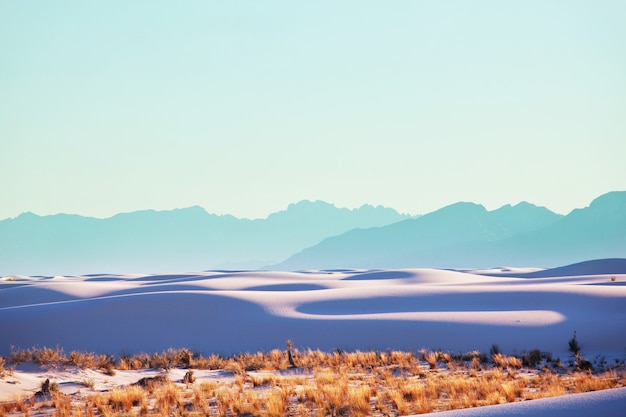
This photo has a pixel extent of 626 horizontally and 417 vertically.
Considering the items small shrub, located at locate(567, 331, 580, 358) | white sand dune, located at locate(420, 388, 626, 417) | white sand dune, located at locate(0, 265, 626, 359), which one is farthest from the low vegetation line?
white sand dune, located at locate(420, 388, 626, 417)

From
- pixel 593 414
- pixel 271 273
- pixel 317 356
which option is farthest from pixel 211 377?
pixel 271 273

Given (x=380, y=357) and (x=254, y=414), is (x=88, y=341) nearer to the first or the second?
(x=380, y=357)

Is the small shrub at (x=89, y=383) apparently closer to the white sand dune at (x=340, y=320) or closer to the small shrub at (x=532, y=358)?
the white sand dune at (x=340, y=320)

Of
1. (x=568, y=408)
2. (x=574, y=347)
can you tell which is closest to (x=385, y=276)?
(x=574, y=347)

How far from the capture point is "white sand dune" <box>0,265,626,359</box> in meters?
21.2

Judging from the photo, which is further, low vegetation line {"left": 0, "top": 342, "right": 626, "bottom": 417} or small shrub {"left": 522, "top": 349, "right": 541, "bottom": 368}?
small shrub {"left": 522, "top": 349, "right": 541, "bottom": 368}

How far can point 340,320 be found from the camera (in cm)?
2420

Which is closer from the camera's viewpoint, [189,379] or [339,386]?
[339,386]

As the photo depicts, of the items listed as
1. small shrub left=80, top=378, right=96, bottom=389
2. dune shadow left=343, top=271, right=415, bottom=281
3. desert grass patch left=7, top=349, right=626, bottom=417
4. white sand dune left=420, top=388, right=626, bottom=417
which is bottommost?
desert grass patch left=7, top=349, right=626, bottom=417

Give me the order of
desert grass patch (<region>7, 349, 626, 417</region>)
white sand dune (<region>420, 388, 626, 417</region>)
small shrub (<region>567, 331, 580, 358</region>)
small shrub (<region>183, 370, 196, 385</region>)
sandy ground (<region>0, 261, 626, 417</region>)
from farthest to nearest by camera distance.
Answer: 1. sandy ground (<region>0, 261, 626, 417</region>)
2. small shrub (<region>567, 331, 580, 358</region>)
3. small shrub (<region>183, 370, 196, 385</region>)
4. desert grass patch (<region>7, 349, 626, 417</region>)
5. white sand dune (<region>420, 388, 626, 417</region>)

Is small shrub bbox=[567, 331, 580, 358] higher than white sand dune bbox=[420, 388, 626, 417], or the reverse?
white sand dune bbox=[420, 388, 626, 417]

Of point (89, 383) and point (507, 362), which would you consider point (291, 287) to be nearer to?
point (507, 362)

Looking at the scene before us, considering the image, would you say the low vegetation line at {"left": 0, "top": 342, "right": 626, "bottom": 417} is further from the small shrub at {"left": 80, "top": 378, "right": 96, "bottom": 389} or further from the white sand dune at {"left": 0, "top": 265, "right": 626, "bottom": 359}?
the white sand dune at {"left": 0, "top": 265, "right": 626, "bottom": 359}

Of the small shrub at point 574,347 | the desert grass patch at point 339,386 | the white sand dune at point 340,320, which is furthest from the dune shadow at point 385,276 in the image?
the desert grass patch at point 339,386
